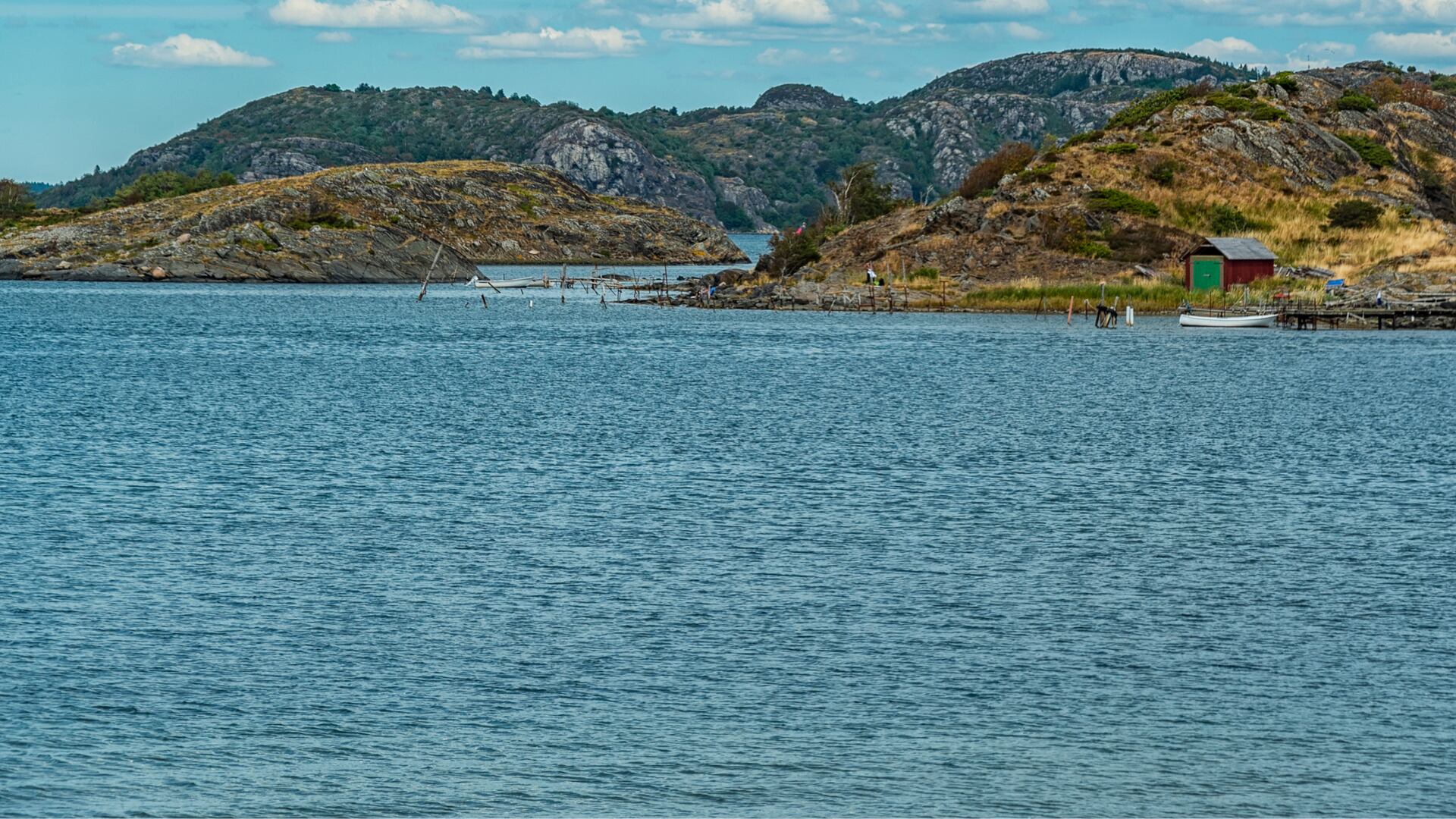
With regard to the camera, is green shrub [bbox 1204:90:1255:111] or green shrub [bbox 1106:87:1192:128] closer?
green shrub [bbox 1204:90:1255:111]

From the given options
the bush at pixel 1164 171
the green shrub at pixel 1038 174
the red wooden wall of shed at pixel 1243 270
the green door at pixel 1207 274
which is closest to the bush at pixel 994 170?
the green shrub at pixel 1038 174

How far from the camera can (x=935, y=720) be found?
80.0 feet

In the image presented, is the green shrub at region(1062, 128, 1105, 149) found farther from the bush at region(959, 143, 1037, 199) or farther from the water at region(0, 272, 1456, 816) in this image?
the water at region(0, 272, 1456, 816)

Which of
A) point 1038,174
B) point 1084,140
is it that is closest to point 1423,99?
point 1084,140

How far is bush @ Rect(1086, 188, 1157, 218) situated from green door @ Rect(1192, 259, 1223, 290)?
13.8 m

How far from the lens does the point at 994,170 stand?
155375 mm

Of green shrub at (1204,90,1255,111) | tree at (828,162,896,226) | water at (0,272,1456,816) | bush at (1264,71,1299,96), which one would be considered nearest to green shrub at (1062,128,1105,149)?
green shrub at (1204,90,1255,111)

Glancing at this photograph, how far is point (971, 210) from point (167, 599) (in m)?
117

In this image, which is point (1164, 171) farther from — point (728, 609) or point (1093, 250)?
point (728, 609)

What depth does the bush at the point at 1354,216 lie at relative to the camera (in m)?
136

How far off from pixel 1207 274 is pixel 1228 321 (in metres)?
10.1

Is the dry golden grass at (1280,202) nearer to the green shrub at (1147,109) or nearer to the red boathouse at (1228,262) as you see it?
the red boathouse at (1228,262)

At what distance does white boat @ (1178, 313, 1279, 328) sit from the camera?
377ft

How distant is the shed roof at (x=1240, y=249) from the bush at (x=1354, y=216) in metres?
15.7
